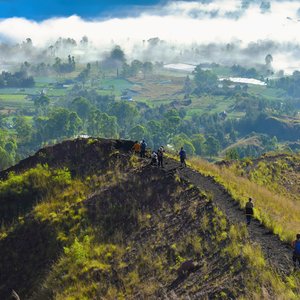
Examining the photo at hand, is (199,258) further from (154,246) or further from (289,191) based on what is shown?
(289,191)

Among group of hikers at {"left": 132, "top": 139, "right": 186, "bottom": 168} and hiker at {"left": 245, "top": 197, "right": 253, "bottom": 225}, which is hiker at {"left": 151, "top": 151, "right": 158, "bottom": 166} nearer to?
group of hikers at {"left": 132, "top": 139, "right": 186, "bottom": 168}

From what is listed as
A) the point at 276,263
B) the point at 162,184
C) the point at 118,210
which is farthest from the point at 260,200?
the point at 276,263

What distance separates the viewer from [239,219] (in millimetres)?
32281

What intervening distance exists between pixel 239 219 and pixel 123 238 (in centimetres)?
876

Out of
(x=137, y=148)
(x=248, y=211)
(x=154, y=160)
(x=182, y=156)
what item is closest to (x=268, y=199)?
(x=182, y=156)

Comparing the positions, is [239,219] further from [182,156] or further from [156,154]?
[182,156]

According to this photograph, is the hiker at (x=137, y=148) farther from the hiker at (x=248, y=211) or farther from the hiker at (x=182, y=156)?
the hiker at (x=248, y=211)

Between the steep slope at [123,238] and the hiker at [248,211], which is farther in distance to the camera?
the hiker at [248,211]

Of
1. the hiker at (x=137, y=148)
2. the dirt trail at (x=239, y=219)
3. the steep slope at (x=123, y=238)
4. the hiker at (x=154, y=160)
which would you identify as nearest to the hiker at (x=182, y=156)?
the dirt trail at (x=239, y=219)

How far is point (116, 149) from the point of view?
158 feet

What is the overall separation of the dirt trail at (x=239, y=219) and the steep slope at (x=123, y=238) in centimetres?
24

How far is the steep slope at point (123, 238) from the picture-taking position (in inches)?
1001

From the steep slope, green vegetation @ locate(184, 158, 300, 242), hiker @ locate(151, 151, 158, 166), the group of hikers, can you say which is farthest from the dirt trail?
hiker @ locate(151, 151, 158, 166)

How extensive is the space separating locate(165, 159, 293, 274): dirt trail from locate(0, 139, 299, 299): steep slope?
0.24 metres
